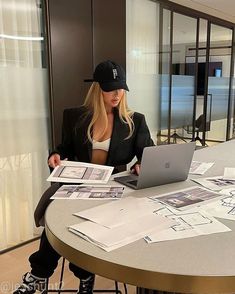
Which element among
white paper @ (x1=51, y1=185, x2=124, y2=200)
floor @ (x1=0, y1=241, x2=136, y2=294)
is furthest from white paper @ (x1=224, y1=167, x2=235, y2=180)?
floor @ (x1=0, y1=241, x2=136, y2=294)

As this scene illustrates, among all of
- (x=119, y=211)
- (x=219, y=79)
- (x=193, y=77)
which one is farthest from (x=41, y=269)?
(x=219, y=79)

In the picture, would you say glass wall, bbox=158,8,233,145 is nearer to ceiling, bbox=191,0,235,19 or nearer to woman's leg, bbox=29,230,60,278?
ceiling, bbox=191,0,235,19

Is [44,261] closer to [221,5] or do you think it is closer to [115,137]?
[115,137]

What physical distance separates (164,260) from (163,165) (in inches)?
23.6

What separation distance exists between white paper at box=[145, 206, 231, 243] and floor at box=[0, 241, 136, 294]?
1124mm

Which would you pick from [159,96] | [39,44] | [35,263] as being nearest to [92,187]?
[35,263]

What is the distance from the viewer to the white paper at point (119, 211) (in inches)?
41.9

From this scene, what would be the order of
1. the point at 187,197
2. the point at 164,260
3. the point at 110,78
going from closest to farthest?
the point at 164,260 → the point at 187,197 → the point at 110,78

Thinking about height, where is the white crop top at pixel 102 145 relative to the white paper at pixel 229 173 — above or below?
above

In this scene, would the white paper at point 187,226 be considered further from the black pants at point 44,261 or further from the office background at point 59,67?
the office background at point 59,67

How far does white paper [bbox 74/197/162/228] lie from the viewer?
1064 mm

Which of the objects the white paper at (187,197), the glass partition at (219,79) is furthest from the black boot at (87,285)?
the glass partition at (219,79)

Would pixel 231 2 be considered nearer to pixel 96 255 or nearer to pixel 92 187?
pixel 92 187

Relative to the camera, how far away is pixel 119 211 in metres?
1.15
